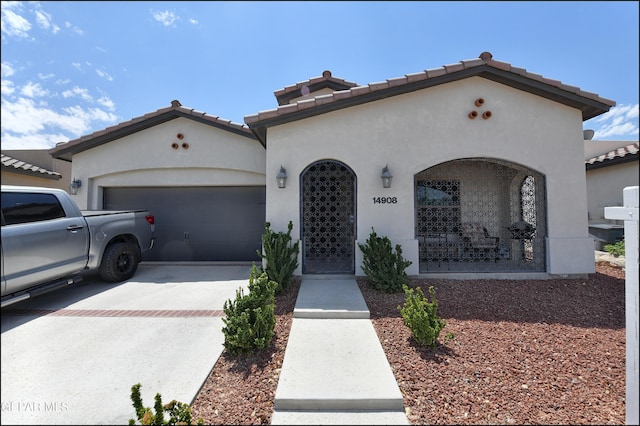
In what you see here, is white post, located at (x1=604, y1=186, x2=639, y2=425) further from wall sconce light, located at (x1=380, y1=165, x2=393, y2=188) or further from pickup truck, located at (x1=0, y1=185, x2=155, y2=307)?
pickup truck, located at (x1=0, y1=185, x2=155, y2=307)

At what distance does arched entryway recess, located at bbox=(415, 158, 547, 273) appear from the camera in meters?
8.16

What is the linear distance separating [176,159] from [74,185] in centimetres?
323

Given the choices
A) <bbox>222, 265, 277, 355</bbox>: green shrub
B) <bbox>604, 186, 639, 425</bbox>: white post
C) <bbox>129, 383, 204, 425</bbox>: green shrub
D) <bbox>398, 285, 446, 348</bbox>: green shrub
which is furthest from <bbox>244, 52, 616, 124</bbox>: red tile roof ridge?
<bbox>129, 383, 204, 425</bbox>: green shrub

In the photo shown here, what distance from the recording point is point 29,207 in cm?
264

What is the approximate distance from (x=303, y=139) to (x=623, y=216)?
5.55 metres

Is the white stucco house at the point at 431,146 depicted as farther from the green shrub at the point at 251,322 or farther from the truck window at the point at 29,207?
the truck window at the point at 29,207

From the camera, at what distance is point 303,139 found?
21.8 feet

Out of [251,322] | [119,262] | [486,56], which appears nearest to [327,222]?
[251,322]

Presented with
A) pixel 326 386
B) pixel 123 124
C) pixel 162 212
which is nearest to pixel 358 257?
pixel 326 386

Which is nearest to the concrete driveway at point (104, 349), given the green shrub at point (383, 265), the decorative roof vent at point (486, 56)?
the green shrub at point (383, 265)

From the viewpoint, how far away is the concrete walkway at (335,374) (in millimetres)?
→ 2641

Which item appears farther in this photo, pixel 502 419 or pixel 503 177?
pixel 503 177

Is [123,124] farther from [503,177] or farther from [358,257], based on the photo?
[503,177]

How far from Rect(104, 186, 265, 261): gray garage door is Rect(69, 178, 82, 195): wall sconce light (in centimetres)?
179
